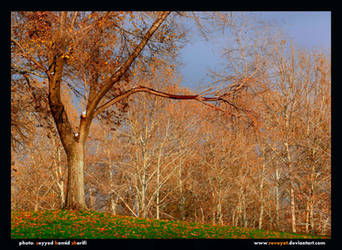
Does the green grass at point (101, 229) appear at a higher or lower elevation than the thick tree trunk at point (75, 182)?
lower

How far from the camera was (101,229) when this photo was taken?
28.0 feet

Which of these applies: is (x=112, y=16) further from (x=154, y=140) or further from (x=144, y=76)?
(x=154, y=140)

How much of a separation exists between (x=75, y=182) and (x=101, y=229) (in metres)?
2.63

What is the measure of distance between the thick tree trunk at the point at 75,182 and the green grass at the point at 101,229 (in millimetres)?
375

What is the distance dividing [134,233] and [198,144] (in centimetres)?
1340

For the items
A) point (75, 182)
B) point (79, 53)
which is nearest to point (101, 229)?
point (75, 182)

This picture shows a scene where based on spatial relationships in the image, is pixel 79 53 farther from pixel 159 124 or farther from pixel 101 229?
pixel 159 124

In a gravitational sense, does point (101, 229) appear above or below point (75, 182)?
below

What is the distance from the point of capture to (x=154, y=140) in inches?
783

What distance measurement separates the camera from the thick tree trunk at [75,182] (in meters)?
10.5

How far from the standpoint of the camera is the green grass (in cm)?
791

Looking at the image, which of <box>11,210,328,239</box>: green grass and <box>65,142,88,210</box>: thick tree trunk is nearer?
<box>11,210,328,239</box>: green grass

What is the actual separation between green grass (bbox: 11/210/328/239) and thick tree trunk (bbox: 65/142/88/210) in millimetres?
375
